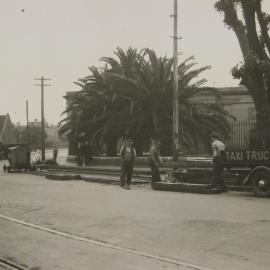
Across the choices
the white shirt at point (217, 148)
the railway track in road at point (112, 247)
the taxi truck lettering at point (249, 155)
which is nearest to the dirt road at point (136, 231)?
the railway track in road at point (112, 247)

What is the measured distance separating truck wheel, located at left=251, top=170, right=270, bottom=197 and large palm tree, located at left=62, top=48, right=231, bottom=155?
17515mm

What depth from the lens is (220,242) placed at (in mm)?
8430

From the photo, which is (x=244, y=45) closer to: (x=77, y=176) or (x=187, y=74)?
(x=77, y=176)

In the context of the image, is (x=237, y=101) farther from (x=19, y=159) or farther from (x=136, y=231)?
(x=136, y=231)

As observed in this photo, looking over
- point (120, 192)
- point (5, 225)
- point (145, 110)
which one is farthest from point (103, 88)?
point (5, 225)

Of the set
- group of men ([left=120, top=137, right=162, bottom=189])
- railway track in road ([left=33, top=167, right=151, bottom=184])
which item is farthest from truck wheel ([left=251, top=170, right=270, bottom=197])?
railway track in road ([left=33, top=167, right=151, bottom=184])

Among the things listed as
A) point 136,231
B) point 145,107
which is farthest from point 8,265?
point 145,107

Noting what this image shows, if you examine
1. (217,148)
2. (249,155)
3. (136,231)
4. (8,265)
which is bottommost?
(8,265)

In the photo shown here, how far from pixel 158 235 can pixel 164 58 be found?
1048 inches

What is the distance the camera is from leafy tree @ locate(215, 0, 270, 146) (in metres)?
21.9

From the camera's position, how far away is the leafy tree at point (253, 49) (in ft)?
71.8

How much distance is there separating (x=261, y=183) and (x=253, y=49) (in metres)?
9.26

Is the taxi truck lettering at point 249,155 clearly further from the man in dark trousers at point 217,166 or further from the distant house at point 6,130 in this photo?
the distant house at point 6,130

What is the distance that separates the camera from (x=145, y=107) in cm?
3403
